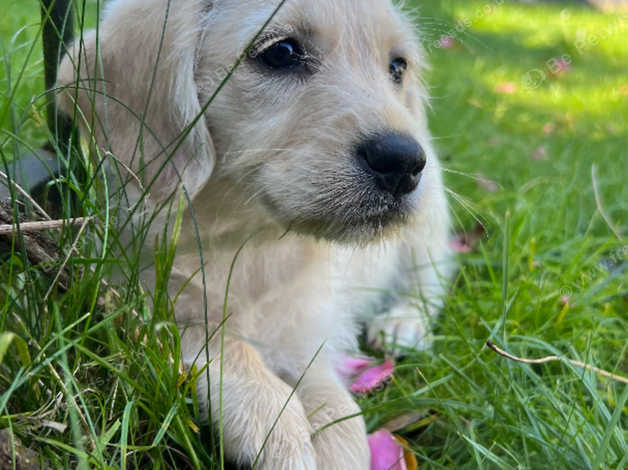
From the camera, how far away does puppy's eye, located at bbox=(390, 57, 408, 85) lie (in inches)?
77.7

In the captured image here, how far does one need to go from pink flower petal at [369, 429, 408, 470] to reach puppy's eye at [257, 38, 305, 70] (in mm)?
970

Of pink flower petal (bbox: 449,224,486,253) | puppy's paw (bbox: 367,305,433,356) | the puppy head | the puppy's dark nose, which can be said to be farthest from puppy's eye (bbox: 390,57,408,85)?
pink flower petal (bbox: 449,224,486,253)

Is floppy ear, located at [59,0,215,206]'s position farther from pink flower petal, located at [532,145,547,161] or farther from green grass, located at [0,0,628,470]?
pink flower petal, located at [532,145,547,161]

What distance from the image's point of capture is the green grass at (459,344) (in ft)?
3.92

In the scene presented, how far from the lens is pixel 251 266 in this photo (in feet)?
5.96

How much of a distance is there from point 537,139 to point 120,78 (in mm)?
3763

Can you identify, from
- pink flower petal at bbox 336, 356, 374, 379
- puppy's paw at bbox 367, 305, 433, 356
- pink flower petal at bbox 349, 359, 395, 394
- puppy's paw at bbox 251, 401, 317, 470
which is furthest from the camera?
puppy's paw at bbox 367, 305, 433, 356

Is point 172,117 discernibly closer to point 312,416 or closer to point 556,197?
point 312,416

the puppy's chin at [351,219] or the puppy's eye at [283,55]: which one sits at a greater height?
the puppy's eye at [283,55]

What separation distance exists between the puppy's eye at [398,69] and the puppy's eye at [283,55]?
38 cm

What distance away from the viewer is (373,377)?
1.92 m

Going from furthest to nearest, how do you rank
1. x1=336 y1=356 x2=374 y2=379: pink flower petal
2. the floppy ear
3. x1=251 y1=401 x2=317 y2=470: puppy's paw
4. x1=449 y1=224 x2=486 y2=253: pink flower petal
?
x1=449 y1=224 x2=486 y2=253: pink flower petal < x1=336 y1=356 x2=374 y2=379: pink flower petal < the floppy ear < x1=251 y1=401 x2=317 y2=470: puppy's paw

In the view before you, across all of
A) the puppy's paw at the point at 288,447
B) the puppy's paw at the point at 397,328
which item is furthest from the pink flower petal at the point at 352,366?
the puppy's paw at the point at 288,447

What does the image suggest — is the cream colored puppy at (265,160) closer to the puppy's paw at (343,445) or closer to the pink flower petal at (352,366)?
the puppy's paw at (343,445)
